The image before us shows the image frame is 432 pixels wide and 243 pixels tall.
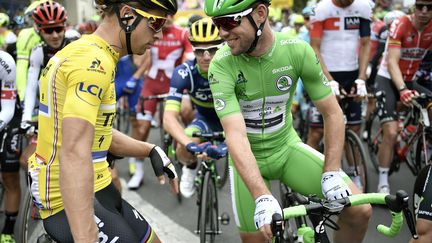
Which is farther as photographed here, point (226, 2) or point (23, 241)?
point (23, 241)

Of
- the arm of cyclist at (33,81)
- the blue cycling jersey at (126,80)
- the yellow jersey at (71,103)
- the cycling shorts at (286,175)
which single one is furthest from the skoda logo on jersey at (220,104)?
the blue cycling jersey at (126,80)

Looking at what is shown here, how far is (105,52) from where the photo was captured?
2.29 metres

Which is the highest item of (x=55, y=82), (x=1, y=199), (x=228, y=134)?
(x=55, y=82)

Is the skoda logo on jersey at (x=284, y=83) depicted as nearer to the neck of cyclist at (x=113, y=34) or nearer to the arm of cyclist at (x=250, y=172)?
the arm of cyclist at (x=250, y=172)

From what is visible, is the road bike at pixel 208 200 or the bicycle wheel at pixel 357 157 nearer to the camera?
the road bike at pixel 208 200

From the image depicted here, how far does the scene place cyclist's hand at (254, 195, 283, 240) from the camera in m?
2.27

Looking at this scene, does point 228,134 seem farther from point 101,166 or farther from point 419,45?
point 419,45

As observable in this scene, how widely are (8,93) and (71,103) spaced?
2438mm

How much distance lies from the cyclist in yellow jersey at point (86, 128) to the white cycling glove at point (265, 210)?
62cm

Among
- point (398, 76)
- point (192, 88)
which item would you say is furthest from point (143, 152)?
point (398, 76)

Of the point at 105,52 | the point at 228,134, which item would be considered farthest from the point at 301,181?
the point at 105,52

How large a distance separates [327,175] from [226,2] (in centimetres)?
122

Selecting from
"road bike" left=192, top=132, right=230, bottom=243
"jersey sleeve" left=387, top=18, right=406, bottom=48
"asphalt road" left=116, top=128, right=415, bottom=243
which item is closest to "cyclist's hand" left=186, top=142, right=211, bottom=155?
"road bike" left=192, top=132, right=230, bottom=243

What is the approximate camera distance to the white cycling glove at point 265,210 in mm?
2315
